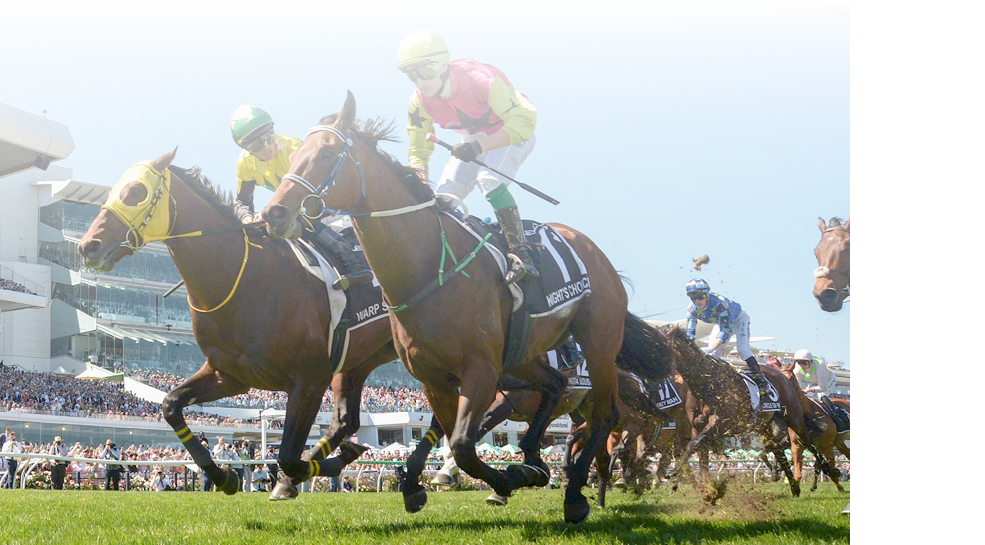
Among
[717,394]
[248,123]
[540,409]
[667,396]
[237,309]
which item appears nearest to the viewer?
[237,309]

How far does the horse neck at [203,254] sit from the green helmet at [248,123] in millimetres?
655

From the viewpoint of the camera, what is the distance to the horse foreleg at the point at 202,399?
6.27 m

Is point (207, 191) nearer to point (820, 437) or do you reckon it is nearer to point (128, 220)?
point (128, 220)

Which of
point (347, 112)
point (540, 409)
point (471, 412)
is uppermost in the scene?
point (347, 112)

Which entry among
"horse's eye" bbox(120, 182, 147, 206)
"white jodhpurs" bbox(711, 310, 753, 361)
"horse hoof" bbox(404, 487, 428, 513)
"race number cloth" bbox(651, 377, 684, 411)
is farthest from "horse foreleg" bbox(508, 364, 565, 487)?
"white jodhpurs" bbox(711, 310, 753, 361)

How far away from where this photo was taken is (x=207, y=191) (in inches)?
259

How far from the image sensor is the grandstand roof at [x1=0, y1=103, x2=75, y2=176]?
32875 millimetres

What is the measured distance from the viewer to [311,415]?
5.89 m

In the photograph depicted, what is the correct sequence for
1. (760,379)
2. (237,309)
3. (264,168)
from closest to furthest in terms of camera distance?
(237,309) < (264,168) < (760,379)

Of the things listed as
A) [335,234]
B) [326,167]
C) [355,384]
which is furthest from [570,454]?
[326,167]

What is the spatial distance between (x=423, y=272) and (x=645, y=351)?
2555 mm

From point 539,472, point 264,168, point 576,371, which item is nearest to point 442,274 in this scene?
Answer: point 539,472

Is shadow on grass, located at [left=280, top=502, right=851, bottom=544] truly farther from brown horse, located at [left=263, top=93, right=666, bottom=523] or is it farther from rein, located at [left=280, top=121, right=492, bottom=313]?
rein, located at [left=280, top=121, right=492, bottom=313]

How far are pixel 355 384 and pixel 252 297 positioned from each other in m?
1.14
